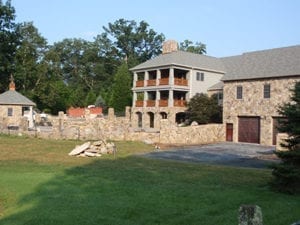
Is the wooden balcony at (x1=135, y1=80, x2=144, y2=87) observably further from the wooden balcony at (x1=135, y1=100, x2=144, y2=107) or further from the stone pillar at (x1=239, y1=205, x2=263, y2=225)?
the stone pillar at (x1=239, y1=205, x2=263, y2=225)

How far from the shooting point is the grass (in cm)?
977

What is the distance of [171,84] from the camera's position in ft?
151

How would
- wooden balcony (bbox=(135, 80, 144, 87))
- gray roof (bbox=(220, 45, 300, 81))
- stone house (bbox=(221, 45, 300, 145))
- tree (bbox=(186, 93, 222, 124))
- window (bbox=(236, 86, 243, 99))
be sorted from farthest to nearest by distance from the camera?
1. wooden balcony (bbox=(135, 80, 144, 87))
2. tree (bbox=(186, 93, 222, 124))
3. window (bbox=(236, 86, 243, 99))
4. gray roof (bbox=(220, 45, 300, 81))
5. stone house (bbox=(221, 45, 300, 145))

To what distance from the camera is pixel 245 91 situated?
1527 inches

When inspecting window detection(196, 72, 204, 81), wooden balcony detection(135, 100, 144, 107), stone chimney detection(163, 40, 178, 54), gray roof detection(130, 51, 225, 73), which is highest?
stone chimney detection(163, 40, 178, 54)

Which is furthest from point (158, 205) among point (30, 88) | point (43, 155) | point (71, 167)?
point (30, 88)

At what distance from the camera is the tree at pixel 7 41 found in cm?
6341

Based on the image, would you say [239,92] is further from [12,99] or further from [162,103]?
[12,99]

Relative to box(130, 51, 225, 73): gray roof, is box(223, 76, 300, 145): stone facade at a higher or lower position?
lower

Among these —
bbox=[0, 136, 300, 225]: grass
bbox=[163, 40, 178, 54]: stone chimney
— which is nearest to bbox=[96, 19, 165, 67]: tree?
bbox=[163, 40, 178, 54]: stone chimney

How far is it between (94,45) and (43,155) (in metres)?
72.2

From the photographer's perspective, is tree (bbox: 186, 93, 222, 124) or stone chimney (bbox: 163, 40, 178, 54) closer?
tree (bbox: 186, 93, 222, 124)

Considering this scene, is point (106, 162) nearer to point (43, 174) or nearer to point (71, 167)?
point (71, 167)

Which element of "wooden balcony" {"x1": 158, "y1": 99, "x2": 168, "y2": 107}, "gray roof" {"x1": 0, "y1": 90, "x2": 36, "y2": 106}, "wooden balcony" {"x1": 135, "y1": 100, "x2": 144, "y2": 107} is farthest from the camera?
"wooden balcony" {"x1": 135, "y1": 100, "x2": 144, "y2": 107}
